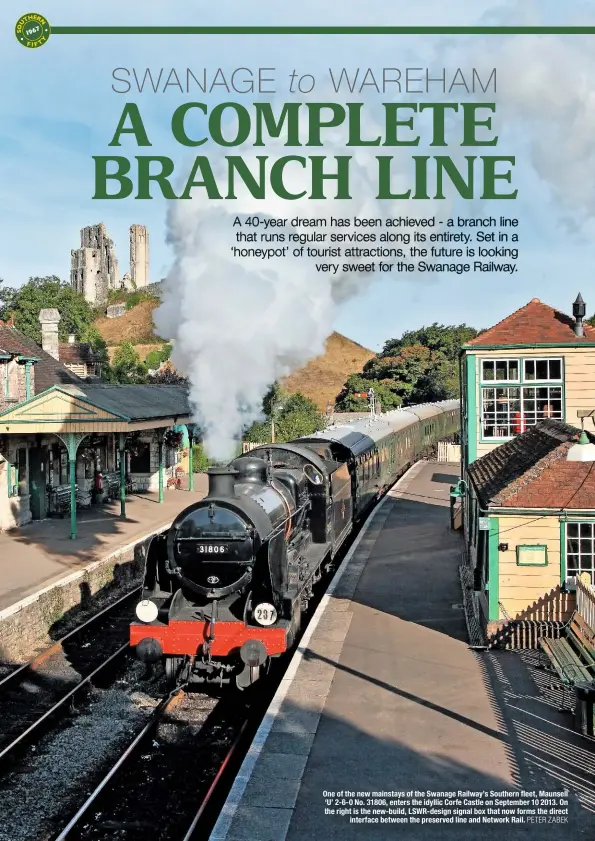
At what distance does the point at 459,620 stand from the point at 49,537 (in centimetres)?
1145

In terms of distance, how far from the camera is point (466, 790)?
6.87 m

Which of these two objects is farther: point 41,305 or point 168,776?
point 41,305

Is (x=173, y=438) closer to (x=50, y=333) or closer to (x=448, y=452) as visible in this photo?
(x=50, y=333)

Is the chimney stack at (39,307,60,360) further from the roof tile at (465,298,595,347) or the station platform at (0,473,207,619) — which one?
the roof tile at (465,298,595,347)

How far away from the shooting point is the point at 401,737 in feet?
26.1

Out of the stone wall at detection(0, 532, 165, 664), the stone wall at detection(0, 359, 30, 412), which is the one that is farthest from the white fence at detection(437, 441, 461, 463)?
the stone wall at detection(0, 532, 165, 664)

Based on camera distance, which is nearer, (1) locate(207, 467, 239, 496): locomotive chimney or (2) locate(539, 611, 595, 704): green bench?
(2) locate(539, 611, 595, 704): green bench

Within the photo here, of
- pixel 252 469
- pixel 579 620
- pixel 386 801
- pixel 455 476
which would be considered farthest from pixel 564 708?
pixel 455 476

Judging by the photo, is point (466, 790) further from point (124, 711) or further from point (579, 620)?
point (124, 711)

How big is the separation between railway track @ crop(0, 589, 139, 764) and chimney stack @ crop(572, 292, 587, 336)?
411 inches

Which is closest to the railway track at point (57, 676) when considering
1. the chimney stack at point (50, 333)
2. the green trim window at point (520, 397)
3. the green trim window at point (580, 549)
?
the green trim window at point (580, 549)

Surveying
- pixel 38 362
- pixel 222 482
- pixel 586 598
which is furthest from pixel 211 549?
pixel 38 362

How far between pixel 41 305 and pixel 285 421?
34603 millimetres

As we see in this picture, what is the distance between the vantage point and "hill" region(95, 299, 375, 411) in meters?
81.4
